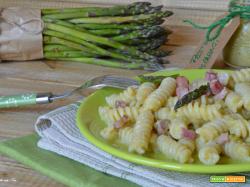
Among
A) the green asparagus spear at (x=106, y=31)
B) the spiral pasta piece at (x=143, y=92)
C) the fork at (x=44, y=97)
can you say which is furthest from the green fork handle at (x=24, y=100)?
the green asparagus spear at (x=106, y=31)

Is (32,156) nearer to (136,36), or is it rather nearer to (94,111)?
(94,111)

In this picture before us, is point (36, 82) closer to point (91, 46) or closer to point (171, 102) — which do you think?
point (91, 46)

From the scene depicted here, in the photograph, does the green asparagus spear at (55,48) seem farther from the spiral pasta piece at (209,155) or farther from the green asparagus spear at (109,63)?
the spiral pasta piece at (209,155)

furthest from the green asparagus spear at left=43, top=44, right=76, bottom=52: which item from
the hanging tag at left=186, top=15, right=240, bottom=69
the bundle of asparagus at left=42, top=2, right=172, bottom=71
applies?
the hanging tag at left=186, top=15, right=240, bottom=69

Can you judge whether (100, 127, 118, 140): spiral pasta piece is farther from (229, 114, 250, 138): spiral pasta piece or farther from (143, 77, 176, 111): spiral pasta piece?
(229, 114, 250, 138): spiral pasta piece

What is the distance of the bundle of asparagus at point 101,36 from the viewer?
1393 millimetres

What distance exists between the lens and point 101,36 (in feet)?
4.62

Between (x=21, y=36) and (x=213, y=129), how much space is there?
2.71 ft

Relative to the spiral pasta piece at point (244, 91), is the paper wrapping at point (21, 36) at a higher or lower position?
lower

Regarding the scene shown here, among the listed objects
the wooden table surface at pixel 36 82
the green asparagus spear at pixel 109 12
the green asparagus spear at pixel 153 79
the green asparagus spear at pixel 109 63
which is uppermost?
the green asparagus spear at pixel 109 12

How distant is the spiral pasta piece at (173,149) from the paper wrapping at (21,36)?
767 millimetres

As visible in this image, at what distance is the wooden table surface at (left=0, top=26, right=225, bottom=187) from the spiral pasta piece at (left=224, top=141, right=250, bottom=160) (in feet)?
0.83

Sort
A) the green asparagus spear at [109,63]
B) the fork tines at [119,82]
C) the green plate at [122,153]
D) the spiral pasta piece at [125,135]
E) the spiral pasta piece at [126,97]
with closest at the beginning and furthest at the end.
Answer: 1. the green plate at [122,153]
2. the spiral pasta piece at [125,135]
3. the spiral pasta piece at [126,97]
4. the fork tines at [119,82]
5. the green asparagus spear at [109,63]

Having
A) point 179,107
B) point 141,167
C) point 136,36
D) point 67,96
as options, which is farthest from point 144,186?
point 136,36
